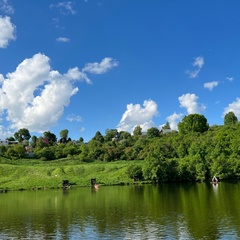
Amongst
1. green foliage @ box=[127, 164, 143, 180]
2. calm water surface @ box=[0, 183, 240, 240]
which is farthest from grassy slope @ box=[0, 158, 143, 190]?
calm water surface @ box=[0, 183, 240, 240]

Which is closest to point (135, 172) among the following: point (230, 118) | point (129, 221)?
point (129, 221)

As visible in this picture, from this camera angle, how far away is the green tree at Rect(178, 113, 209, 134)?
176 metres

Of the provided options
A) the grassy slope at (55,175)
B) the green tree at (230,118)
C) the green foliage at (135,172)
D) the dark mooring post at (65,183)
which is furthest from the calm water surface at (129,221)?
the green tree at (230,118)

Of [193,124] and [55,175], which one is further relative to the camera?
[193,124]

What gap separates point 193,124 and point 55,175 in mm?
88315

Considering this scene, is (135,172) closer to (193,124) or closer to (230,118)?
(193,124)

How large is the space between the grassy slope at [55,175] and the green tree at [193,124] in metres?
66.8

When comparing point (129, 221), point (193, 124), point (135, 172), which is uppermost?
point (193, 124)

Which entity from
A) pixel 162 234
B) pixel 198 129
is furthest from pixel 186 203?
pixel 198 129

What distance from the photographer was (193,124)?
177 m

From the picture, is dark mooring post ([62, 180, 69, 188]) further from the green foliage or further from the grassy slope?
the green foliage

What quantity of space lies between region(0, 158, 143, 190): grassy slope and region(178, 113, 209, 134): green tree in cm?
6676

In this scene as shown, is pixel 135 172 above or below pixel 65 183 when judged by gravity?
above

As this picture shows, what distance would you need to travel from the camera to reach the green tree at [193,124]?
17650 cm
